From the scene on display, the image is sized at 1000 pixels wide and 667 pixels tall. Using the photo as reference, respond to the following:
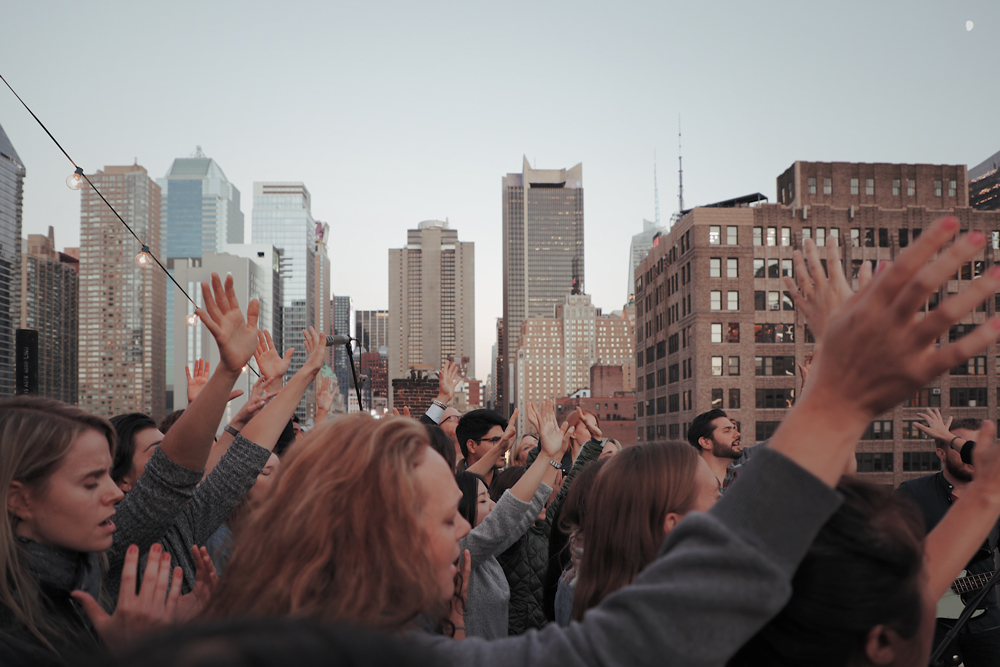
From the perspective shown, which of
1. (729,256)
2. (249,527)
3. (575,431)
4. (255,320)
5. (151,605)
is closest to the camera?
(249,527)

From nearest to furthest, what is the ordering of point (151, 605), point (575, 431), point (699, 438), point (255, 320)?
point (151, 605), point (255, 320), point (575, 431), point (699, 438)

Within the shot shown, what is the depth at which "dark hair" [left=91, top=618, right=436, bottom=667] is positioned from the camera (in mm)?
584

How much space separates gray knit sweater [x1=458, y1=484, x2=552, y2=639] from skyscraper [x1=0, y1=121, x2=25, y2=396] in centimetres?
10249

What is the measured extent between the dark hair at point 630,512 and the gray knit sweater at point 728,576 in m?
1.50

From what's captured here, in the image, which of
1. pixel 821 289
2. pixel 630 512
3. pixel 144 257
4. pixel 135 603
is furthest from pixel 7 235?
pixel 821 289

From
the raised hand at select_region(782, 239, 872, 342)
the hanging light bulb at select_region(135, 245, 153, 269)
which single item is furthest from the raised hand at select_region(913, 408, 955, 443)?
the hanging light bulb at select_region(135, 245, 153, 269)

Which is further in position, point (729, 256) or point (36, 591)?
point (729, 256)

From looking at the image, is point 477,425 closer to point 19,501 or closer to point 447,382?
point 447,382

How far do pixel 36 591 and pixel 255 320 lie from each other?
54.7 inches

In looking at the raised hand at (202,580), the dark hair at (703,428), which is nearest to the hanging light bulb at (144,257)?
the dark hair at (703,428)

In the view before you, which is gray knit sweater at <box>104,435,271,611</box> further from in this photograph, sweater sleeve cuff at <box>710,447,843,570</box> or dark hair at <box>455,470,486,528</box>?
sweater sleeve cuff at <box>710,447,843,570</box>

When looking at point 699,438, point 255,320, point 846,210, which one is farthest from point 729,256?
point 255,320

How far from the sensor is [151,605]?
2105 mm

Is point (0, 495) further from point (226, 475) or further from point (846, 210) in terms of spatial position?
point (846, 210)
